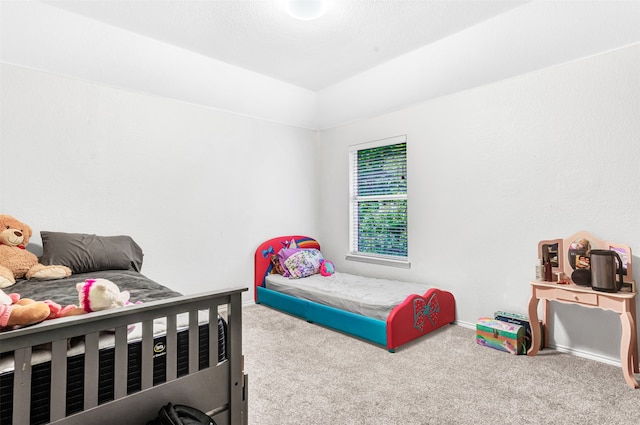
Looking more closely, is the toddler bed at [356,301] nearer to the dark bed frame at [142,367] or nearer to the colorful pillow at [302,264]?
the colorful pillow at [302,264]

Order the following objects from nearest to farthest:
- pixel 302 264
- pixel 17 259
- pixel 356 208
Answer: pixel 17 259 → pixel 302 264 → pixel 356 208

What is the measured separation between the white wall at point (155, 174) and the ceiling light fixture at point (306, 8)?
1588 millimetres

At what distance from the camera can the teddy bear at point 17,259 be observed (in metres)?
2.16

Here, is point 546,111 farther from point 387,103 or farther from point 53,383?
point 53,383

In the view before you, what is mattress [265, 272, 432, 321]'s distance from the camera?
107 inches

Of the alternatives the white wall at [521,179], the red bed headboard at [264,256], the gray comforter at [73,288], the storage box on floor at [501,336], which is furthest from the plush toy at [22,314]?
the white wall at [521,179]

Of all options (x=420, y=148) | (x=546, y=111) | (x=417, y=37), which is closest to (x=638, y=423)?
(x=546, y=111)

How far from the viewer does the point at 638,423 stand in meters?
1.67

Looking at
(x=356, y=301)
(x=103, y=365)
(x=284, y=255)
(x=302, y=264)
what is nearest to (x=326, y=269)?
(x=302, y=264)

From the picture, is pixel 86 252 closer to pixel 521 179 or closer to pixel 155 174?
pixel 155 174

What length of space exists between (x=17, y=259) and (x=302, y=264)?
241 centimetres

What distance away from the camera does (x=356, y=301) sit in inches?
111

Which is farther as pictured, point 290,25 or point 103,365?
point 290,25

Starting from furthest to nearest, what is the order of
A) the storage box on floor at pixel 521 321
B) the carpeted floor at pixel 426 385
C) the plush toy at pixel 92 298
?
the storage box on floor at pixel 521 321 → the carpeted floor at pixel 426 385 → the plush toy at pixel 92 298
